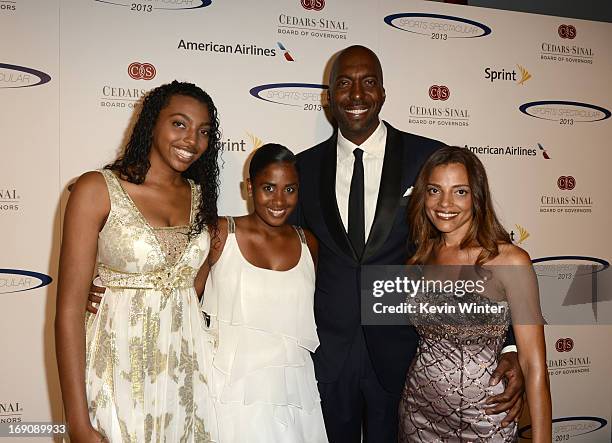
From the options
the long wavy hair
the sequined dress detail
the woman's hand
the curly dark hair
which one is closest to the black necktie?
the long wavy hair

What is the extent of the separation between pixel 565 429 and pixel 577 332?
697 mm

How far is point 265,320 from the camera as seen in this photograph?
2.24 meters

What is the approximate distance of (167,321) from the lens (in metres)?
2.00

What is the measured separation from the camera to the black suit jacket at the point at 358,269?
8.00ft

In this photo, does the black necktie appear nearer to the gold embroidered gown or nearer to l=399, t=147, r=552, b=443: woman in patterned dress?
l=399, t=147, r=552, b=443: woman in patterned dress

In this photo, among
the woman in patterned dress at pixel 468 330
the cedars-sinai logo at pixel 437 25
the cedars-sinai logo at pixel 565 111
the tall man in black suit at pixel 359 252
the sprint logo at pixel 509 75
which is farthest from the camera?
the cedars-sinai logo at pixel 565 111

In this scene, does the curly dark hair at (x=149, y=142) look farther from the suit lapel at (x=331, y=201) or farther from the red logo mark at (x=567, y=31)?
the red logo mark at (x=567, y=31)

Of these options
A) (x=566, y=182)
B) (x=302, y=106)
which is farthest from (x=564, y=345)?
(x=302, y=106)

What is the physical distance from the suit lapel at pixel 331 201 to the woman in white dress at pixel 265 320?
0.53 feet

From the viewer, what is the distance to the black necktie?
2.47 meters

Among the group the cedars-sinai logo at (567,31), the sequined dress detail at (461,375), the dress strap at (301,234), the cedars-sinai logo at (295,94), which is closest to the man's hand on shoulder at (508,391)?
the sequined dress detail at (461,375)

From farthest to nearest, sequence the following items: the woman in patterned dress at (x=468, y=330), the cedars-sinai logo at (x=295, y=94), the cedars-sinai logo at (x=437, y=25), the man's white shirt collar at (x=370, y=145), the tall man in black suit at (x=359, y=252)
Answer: the cedars-sinai logo at (x=437, y=25), the cedars-sinai logo at (x=295, y=94), the man's white shirt collar at (x=370, y=145), the tall man in black suit at (x=359, y=252), the woman in patterned dress at (x=468, y=330)

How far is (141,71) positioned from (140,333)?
182cm

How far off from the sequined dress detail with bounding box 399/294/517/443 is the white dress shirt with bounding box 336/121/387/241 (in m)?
0.63
